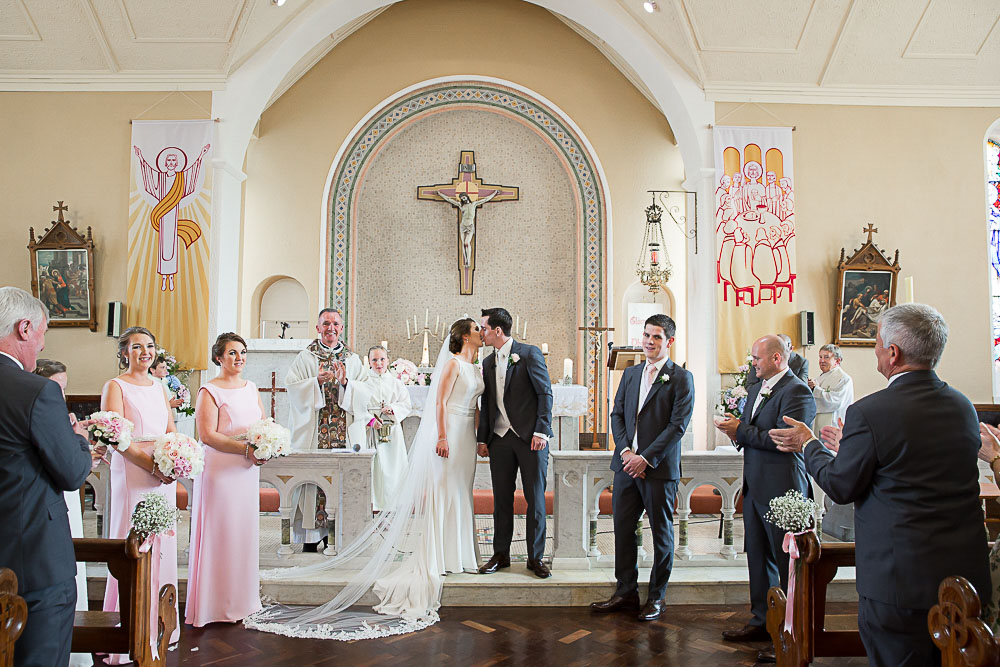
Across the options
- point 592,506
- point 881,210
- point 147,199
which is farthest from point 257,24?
point 881,210

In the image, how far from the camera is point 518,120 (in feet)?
36.2

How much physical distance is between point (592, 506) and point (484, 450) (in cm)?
87

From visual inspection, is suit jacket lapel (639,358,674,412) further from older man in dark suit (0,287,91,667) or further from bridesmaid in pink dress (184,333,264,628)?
older man in dark suit (0,287,91,667)

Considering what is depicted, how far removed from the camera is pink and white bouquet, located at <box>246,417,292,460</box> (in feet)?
13.5

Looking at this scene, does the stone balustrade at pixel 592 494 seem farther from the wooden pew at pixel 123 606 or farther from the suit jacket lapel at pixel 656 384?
the wooden pew at pixel 123 606

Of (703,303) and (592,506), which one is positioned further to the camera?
(703,303)

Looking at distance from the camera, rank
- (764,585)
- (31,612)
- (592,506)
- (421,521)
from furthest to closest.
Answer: (592,506) < (421,521) < (764,585) < (31,612)

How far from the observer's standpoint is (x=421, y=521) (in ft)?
15.9

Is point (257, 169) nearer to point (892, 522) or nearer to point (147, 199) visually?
point (147, 199)

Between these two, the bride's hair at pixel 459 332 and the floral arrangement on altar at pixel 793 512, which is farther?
the bride's hair at pixel 459 332

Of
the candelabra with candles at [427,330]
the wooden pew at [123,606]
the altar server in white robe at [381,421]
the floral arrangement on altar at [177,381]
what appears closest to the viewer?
the wooden pew at [123,606]

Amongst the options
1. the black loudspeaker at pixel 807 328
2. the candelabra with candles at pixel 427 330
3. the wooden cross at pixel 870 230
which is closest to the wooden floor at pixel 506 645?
the black loudspeaker at pixel 807 328

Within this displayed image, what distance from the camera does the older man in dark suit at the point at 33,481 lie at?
2.32 meters

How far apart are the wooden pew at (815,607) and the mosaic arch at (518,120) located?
738cm
